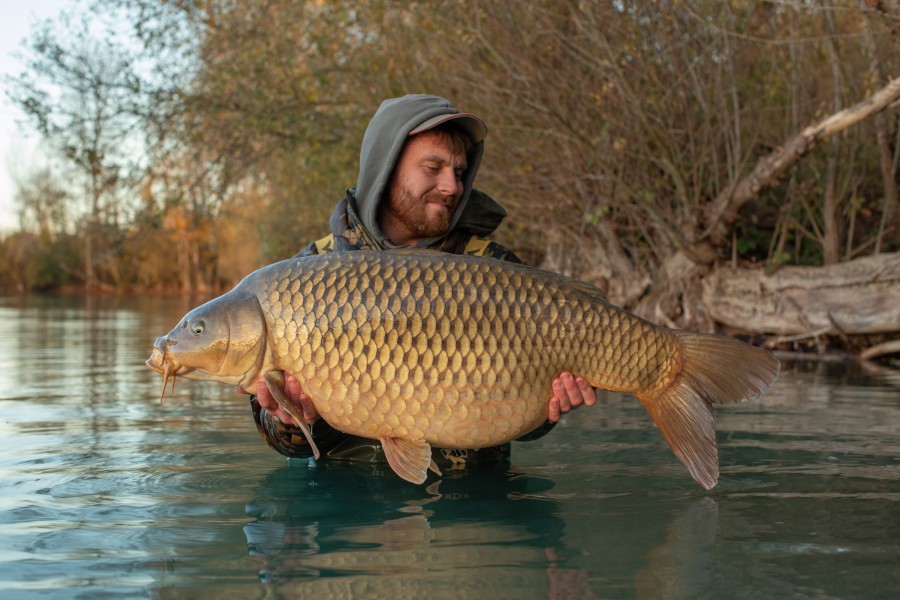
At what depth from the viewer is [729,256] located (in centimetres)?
786

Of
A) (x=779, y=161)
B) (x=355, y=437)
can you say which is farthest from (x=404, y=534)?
(x=779, y=161)

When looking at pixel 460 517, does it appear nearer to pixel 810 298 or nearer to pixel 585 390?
pixel 585 390

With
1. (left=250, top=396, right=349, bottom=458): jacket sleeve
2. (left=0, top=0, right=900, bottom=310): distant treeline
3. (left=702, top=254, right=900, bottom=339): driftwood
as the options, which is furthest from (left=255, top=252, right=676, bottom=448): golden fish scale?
(left=702, top=254, right=900, bottom=339): driftwood

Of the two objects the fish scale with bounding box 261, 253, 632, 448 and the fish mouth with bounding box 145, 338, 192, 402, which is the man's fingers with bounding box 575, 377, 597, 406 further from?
the fish mouth with bounding box 145, 338, 192, 402

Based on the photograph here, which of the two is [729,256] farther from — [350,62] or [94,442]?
[94,442]

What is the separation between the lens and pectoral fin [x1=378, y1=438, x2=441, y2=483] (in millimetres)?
2375

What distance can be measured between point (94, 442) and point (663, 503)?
219 centimetres

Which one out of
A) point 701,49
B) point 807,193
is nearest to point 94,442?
point 701,49

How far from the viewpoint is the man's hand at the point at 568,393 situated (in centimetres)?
236

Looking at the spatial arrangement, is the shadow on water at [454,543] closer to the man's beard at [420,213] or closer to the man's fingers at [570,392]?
the man's fingers at [570,392]

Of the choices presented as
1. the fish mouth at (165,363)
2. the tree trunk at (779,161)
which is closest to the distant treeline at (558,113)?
the tree trunk at (779,161)

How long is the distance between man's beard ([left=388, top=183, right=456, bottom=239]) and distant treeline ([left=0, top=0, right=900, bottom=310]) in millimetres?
2803

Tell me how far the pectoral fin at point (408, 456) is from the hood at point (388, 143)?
0.81 m

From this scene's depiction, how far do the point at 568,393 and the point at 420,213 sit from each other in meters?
0.90
